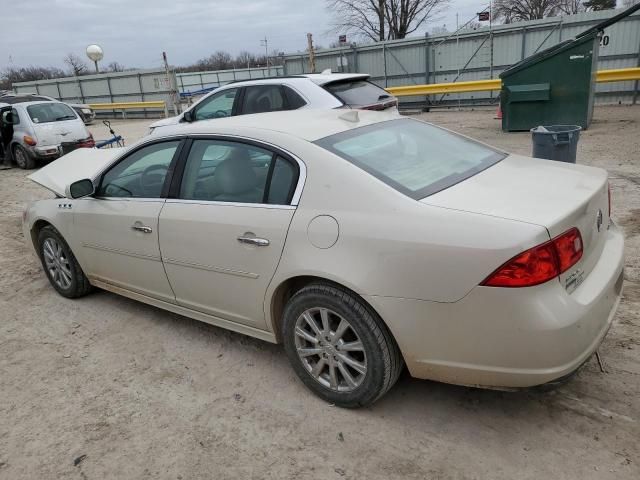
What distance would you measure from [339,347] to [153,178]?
1.84 metres

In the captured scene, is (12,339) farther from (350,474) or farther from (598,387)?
(598,387)

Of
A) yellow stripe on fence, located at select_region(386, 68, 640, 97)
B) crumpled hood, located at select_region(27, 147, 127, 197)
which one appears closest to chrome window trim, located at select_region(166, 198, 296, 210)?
crumpled hood, located at select_region(27, 147, 127, 197)

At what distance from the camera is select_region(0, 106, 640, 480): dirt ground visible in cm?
243

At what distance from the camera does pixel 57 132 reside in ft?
40.1

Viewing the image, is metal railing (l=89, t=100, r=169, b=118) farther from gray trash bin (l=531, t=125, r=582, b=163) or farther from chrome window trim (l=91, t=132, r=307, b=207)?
chrome window trim (l=91, t=132, r=307, b=207)

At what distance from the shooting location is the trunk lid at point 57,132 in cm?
1207

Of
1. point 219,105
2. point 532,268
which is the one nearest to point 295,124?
point 532,268

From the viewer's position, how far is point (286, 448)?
2598 millimetres

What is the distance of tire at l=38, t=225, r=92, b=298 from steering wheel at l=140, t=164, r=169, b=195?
120 centimetres

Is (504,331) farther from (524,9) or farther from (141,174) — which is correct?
(524,9)

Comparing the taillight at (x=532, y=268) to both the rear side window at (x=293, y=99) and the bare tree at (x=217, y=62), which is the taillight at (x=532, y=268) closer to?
the rear side window at (x=293, y=99)

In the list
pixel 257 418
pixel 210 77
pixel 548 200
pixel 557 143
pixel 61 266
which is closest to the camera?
pixel 548 200

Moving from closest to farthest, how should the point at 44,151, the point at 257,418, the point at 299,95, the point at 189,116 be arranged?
the point at 257,418
the point at 299,95
the point at 189,116
the point at 44,151

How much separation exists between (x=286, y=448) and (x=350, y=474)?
1.23 feet
